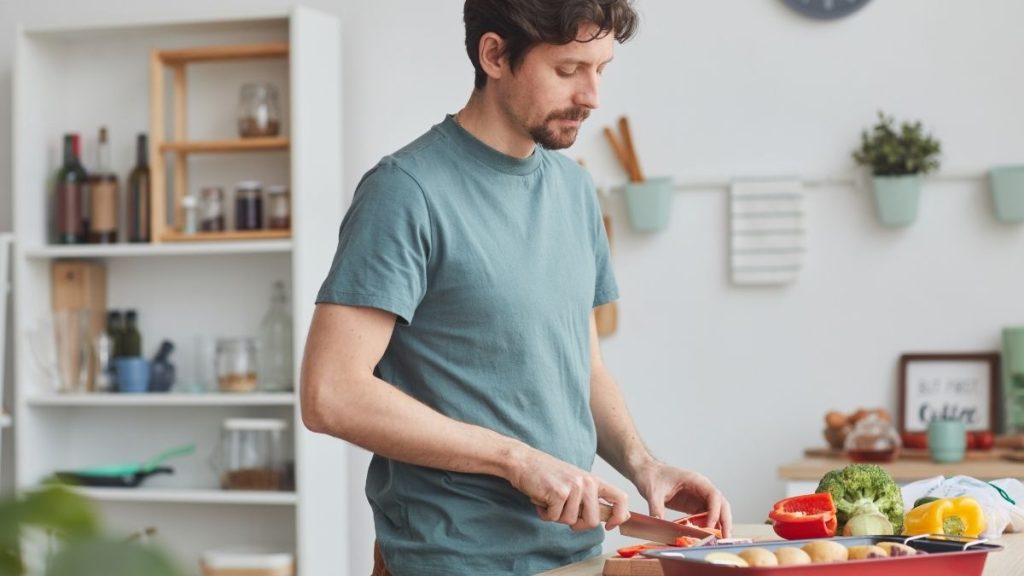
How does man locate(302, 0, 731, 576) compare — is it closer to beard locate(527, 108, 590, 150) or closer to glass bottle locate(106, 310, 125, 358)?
beard locate(527, 108, 590, 150)

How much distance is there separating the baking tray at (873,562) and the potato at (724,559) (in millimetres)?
12

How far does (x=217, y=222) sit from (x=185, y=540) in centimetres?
105

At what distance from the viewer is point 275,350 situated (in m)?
3.94

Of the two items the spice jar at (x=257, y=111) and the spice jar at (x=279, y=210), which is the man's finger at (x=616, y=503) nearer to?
the spice jar at (x=279, y=210)

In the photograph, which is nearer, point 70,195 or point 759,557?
point 759,557

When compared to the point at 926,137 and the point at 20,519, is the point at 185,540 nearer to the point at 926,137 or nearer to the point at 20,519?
the point at 926,137

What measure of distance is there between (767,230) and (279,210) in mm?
1474

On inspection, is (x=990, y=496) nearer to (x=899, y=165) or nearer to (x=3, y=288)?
(x=899, y=165)

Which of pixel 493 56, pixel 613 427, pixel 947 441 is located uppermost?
pixel 493 56

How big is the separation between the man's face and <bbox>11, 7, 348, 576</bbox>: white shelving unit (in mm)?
2293

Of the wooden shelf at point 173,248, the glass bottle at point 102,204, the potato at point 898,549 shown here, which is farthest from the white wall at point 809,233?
the potato at point 898,549

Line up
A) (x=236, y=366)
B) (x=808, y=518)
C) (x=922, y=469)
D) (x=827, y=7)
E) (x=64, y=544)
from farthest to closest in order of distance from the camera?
(x=236, y=366) → (x=827, y=7) → (x=922, y=469) → (x=808, y=518) → (x=64, y=544)

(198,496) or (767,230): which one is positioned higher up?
(767,230)

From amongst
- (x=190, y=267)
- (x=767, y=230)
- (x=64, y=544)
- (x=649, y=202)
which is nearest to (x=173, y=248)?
(x=190, y=267)
